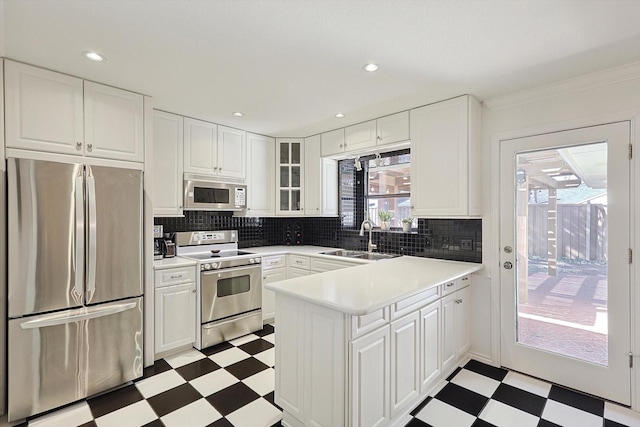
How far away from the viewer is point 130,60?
2.03m

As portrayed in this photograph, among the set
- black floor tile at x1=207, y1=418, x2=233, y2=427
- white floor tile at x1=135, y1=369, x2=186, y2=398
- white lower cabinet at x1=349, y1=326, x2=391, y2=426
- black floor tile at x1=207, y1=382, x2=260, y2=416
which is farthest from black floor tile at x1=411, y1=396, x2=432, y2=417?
white floor tile at x1=135, y1=369, x2=186, y2=398

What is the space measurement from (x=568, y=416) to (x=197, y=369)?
→ 272 centimetres

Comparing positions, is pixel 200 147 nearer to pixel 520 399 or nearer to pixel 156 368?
pixel 156 368

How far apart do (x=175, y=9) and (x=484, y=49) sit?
1.76 meters

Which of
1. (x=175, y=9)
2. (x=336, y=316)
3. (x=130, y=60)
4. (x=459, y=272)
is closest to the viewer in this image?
(x=175, y=9)

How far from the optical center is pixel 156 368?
2.65m

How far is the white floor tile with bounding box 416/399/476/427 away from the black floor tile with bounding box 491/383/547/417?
14.5 inches

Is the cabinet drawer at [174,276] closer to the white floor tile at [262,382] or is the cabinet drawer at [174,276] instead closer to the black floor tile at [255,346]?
the black floor tile at [255,346]

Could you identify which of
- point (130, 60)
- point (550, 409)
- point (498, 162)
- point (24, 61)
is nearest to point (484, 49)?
point (498, 162)

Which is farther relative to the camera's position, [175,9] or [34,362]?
[34,362]

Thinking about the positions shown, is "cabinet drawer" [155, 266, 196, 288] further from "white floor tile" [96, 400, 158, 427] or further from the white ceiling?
the white ceiling

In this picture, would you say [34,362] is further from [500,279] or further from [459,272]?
[500,279]

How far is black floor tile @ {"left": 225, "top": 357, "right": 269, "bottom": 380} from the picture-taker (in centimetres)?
254

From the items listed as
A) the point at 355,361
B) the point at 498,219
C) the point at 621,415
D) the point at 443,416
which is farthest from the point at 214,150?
the point at 621,415
